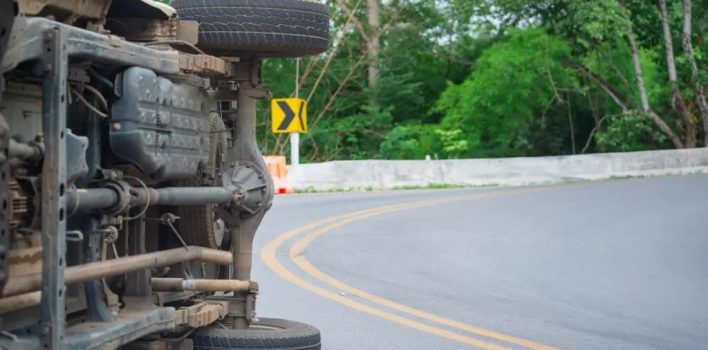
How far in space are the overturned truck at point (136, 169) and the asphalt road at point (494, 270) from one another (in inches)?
73.1

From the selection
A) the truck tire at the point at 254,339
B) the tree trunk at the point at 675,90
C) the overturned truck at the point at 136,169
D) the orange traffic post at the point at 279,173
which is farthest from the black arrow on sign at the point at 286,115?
the truck tire at the point at 254,339

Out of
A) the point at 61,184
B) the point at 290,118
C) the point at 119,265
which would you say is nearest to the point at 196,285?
the point at 119,265

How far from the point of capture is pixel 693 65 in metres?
36.0

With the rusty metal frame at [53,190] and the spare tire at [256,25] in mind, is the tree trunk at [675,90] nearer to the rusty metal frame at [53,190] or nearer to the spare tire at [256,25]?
the spare tire at [256,25]

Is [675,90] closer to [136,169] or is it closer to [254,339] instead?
[254,339]

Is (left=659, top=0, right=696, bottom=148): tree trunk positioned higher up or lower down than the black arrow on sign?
higher up

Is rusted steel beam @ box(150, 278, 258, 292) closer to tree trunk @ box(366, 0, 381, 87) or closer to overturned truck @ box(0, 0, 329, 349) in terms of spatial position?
overturned truck @ box(0, 0, 329, 349)

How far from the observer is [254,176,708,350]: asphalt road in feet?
29.4

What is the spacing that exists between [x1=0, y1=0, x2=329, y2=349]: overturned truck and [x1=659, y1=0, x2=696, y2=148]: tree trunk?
30562 millimetres

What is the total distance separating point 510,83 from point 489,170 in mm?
10154

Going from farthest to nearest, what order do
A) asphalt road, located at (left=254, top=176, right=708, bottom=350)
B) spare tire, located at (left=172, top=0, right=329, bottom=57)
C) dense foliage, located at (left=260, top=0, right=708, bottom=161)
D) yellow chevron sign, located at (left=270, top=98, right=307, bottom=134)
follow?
1. dense foliage, located at (left=260, top=0, right=708, bottom=161)
2. yellow chevron sign, located at (left=270, top=98, right=307, bottom=134)
3. asphalt road, located at (left=254, top=176, right=708, bottom=350)
4. spare tire, located at (left=172, top=0, right=329, bottom=57)

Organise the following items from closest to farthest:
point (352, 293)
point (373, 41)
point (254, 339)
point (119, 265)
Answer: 1. point (119, 265)
2. point (254, 339)
3. point (352, 293)
4. point (373, 41)

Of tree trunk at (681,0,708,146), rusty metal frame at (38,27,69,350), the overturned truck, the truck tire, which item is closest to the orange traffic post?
tree trunk at (681,0,708,146)

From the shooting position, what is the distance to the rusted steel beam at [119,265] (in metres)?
4.20
